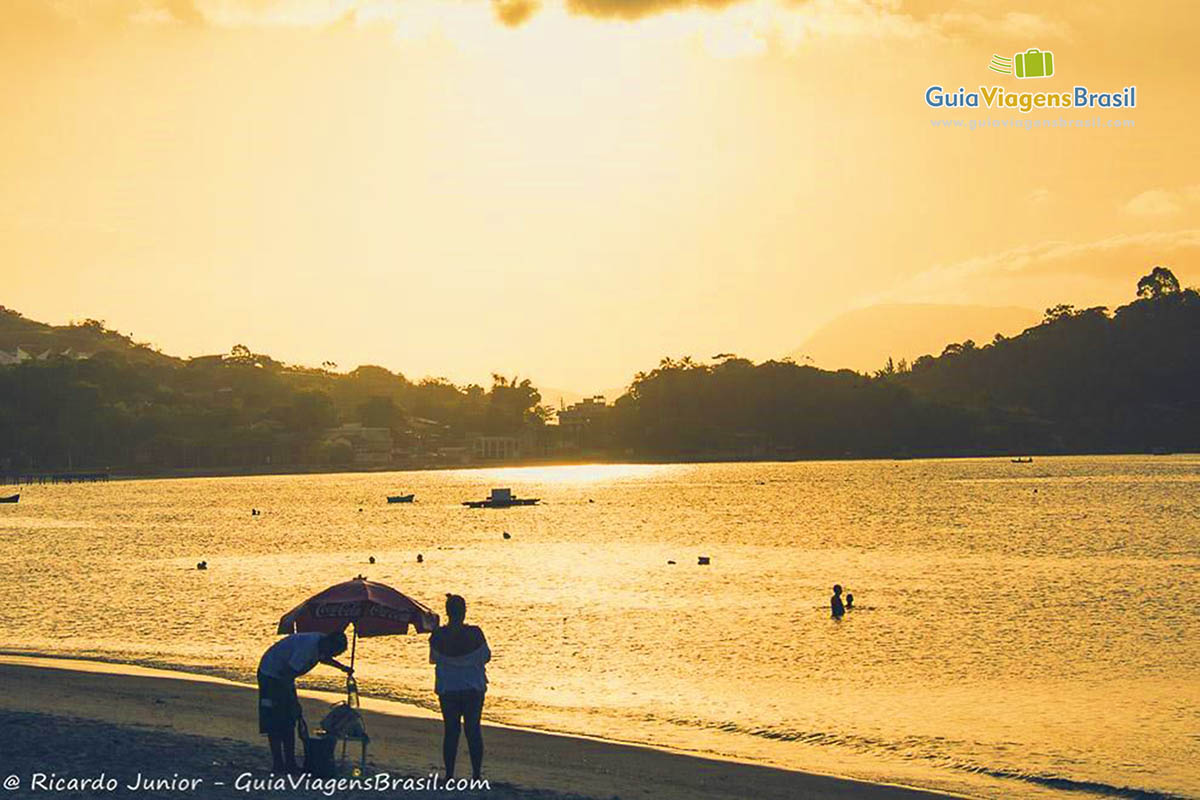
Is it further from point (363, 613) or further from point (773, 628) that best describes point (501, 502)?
point (363, 613)

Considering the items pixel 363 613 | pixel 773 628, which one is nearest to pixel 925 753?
pixel 363 613

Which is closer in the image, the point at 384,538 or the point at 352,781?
the point at 352,781

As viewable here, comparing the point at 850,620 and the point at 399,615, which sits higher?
the point at 399,615

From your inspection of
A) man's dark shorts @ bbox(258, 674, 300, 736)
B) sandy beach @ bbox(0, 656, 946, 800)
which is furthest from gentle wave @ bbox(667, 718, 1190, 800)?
man's dark shorts @ bbox(258, 674, 300, 736)

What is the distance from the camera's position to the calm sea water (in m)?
33.2

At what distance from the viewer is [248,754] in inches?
991

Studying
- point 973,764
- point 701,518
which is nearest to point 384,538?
point 701,518

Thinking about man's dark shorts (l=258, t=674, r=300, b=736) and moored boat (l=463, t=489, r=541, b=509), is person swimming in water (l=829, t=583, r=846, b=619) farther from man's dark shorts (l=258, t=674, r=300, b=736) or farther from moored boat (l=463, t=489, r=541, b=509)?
moored boat (l=463, t=489, r=541, b=509)

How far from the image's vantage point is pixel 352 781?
890 inches

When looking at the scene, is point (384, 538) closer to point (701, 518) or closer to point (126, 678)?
point (701, 518)

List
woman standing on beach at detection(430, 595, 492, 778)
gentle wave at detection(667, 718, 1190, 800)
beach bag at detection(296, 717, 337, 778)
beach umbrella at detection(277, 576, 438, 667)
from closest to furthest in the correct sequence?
woman standing on beach at detection(430, 595, 492, 778)
beach bag at detection(296, 717, 337, 778)
beach umbrella at detection(277, 576, 438, 667)
gentle wave at detection(667, 718, 1190, 800)

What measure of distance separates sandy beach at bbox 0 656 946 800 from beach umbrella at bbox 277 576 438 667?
263 cm

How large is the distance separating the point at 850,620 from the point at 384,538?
72552mm

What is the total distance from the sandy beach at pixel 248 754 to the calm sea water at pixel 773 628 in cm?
205
